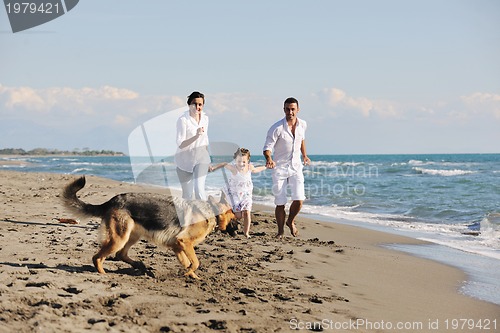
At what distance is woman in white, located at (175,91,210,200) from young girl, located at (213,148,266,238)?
115cm

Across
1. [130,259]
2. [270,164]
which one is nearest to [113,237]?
[130,259]

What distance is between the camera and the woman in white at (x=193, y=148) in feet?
24.5

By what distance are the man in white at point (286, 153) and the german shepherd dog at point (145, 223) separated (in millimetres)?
2990

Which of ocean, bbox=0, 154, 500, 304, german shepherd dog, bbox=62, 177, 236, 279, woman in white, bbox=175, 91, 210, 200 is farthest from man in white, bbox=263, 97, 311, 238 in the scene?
german shepherd dog, bbox=62, 177, 236, 279

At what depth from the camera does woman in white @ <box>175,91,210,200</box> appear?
24.5 ft

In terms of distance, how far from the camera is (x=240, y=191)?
8891 mm

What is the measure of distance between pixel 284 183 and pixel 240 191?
82 centimetres

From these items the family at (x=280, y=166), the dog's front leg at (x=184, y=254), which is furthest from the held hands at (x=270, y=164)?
the dog's front leg at (x=184, y=254)

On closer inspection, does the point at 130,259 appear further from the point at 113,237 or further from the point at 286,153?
the point at 286,153

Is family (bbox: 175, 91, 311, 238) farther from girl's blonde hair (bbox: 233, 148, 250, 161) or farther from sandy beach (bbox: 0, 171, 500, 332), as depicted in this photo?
sandy beach (bbox: 0, 171, 500, 332)

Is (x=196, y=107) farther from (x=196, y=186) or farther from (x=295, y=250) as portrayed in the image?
(x=295, y=250)

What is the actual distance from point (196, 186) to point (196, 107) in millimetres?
1204

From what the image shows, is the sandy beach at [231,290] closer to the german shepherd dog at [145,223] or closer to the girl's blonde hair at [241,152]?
the german shepherd dog at [145,223]

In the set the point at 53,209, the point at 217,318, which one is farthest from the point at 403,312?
the point at 53,209
